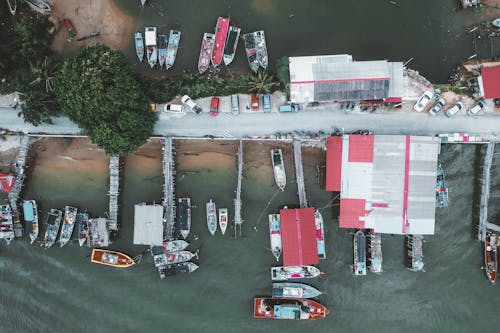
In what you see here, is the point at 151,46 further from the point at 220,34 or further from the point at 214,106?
the point at 214,106

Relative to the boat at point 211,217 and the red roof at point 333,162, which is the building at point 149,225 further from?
the red roof at point 333,162

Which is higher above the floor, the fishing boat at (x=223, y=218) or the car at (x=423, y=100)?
the car at (x=423, y=100)

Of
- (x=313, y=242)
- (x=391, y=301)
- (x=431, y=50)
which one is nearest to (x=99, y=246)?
(x=313, y=242)

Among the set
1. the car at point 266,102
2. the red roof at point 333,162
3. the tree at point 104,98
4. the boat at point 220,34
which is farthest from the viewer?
the boat at point 220,34

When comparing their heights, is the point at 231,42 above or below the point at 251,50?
above

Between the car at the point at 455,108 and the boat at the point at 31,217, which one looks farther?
the boat at the point at 31,217

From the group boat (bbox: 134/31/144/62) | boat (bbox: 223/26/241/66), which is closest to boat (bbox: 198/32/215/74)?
boat (bbox: 223/26/241/66)

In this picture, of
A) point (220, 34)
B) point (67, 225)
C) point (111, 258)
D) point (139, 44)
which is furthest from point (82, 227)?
point (220, 34)

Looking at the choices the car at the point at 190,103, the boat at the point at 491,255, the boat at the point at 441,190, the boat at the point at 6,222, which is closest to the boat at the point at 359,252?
the boat at the point at 441,190
